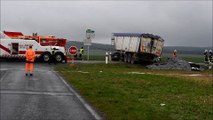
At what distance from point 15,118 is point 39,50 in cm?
3073

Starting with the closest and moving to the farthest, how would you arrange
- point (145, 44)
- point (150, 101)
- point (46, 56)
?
1. point (150, 101)
2. point (46, 56)
3. point (145, 44)

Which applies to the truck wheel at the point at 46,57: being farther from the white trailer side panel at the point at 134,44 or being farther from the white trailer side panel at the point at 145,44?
the white trailer side panel at the point at 145,44

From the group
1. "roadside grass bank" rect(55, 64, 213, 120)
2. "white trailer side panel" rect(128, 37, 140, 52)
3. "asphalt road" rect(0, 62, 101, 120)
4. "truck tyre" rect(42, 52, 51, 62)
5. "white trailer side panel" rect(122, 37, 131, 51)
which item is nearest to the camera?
"asphalt road" rect(0, 62, 101, 120)

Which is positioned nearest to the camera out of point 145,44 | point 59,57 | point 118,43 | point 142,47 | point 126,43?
point 59,57

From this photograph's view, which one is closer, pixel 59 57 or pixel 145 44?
pixel 59 57

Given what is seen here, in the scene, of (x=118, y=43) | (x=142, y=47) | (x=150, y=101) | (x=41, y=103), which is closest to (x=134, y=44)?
(x=142, y=47)

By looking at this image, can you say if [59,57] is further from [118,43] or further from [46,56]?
[118,43]

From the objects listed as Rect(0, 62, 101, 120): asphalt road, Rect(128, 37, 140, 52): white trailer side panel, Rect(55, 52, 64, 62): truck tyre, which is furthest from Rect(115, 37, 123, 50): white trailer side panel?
Rect(0, 62, 101, 120): asphalt road

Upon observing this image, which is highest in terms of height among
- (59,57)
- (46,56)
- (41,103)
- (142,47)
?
(142,47)

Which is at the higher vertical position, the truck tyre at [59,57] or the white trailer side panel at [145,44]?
the white trailer side panel at [145,44]

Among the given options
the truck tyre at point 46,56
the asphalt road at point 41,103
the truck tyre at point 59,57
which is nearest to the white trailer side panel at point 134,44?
the truck tyre at point 59,57

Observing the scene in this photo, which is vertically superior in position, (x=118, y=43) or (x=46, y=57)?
(x=118, y=43)

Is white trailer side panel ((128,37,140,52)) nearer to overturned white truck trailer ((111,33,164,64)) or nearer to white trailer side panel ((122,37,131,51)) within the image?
overturned white truck trailer ((111,33,164,64))

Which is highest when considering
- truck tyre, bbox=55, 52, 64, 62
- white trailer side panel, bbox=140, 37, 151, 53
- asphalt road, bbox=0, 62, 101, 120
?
white trailer side panel, bbox=140, 37, 151, 53
